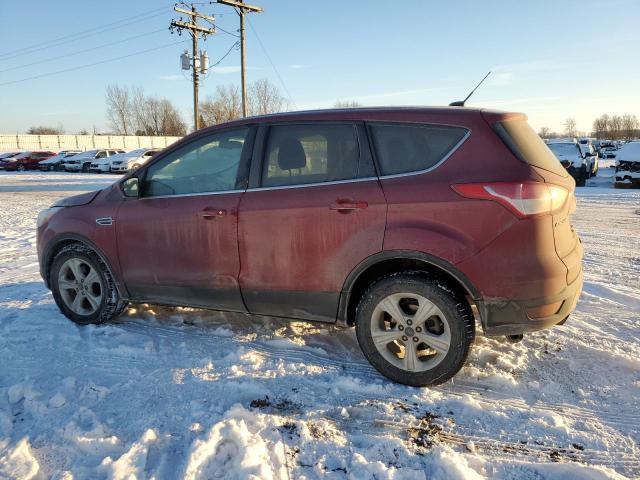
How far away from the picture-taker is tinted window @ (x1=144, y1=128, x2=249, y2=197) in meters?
3.87

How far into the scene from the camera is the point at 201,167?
404cm

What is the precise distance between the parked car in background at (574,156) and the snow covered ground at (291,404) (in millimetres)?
14421

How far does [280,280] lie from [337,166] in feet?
3.08

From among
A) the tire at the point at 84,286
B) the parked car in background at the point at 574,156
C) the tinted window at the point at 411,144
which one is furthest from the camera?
the parked car in background at the point at 574,156

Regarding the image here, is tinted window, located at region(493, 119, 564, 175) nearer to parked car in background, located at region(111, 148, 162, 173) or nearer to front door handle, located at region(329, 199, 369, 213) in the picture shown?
front door handle, located at region(329, 199, 369, 213)

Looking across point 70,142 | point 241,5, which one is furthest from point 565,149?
point 70,142

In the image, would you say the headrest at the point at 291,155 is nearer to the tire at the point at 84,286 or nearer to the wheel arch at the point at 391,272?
the wheel arch at the point at 391,272

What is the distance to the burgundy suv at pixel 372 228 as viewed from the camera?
9.94 ft

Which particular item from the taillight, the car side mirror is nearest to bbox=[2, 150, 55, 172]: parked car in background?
the car side mirror

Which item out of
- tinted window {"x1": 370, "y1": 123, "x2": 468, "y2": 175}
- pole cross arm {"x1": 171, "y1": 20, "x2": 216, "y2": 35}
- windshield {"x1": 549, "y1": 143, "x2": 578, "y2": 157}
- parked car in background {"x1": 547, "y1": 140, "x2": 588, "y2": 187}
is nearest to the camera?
tinted window {"x1": 370, "y1": 123, "x2": 468, "y2": 175}

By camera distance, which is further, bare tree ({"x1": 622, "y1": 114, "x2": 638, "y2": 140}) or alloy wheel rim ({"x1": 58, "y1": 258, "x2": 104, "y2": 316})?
bare tree ({"x1": 622, "y1": 114, "x2": 638, "y2": 140})

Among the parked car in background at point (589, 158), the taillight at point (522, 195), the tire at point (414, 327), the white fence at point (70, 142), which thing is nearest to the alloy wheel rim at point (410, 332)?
the tire at point (414, 327)

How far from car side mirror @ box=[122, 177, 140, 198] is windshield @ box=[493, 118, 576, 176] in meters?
2.95

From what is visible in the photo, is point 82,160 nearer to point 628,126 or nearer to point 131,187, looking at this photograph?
point 131,187
